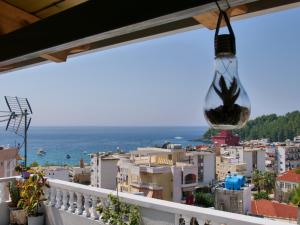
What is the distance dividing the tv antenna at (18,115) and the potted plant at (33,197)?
51.6 inches

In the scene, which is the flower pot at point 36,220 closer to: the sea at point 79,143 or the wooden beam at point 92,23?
the sea at point 79,143

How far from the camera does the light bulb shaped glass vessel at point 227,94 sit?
0.84 metres

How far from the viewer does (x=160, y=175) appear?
20.8 metres

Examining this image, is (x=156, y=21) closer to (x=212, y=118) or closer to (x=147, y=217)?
(x=212, y=118)

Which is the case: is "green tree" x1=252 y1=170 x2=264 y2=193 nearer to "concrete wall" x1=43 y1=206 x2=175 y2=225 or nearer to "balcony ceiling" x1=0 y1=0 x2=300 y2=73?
"concrete wall" x1=43 y1=206 x2=175 y2=225

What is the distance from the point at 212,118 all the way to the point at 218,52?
0.17 meters

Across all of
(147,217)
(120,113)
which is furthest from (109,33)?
(120,113)

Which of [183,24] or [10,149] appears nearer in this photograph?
[183,24]

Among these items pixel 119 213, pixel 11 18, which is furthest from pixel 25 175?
pixel 11 18

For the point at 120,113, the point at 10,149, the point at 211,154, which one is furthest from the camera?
the point at 120,113

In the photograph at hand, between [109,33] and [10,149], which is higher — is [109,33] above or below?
above

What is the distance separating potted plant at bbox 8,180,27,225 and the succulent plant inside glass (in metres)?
3.32

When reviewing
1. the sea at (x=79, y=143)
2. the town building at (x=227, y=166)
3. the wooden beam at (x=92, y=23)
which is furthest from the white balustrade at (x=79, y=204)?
the town building at (x=227, y=166)

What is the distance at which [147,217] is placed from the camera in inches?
104
